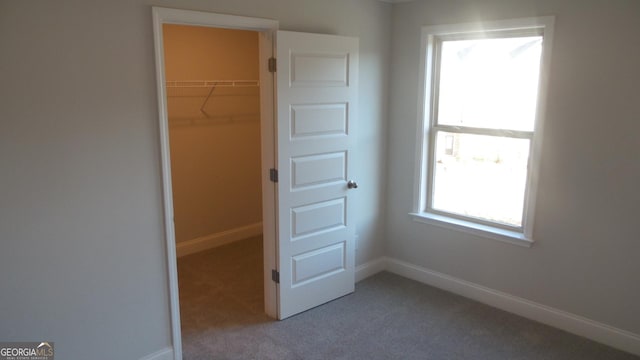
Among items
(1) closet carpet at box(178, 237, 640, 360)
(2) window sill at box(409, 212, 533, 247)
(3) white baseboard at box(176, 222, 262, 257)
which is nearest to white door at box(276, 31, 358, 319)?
(1) closet carpet at box(178, 237, 640, 360)

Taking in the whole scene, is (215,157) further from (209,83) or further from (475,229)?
(475,229)

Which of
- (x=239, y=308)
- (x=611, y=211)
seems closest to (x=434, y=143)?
(x=611, y=211)

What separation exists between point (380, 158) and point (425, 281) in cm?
120

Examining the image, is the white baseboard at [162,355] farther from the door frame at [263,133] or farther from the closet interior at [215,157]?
the closet interior at [215,157]

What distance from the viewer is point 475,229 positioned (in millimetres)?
3850

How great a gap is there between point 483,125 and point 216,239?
306 cm

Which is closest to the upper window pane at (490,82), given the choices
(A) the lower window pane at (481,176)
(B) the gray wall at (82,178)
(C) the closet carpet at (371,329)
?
(A) the lower window pane at (481,176)

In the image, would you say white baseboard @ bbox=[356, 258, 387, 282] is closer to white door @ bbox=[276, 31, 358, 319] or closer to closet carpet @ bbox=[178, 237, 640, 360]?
closet carpet @ bbox=[178, 237, 640, 360]

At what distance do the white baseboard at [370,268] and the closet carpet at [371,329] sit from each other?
10 centimetres

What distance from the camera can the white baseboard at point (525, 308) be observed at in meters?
3.20

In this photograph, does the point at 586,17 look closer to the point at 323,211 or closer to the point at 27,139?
the point at 323,211

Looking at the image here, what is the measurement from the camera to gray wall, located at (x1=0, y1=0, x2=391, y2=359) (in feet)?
7.48

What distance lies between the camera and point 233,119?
519 cm

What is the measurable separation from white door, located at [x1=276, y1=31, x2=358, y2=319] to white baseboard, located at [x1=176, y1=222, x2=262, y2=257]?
1.78m
